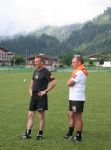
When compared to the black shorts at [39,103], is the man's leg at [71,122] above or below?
below

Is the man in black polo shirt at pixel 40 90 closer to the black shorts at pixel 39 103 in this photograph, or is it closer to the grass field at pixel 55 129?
the black shorts at pixel 39 103

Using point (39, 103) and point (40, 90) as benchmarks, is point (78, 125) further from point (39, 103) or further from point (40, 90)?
point (40, 90)

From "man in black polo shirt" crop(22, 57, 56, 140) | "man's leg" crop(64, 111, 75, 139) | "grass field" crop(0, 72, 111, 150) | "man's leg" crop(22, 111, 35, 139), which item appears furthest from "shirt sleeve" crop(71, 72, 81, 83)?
"grass field" crop(0, 72, 111, 150)

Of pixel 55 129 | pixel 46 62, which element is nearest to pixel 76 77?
pixel 55 129

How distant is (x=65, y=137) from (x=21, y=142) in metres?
1.14

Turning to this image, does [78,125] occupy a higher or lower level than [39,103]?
lower

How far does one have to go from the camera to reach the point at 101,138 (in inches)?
400

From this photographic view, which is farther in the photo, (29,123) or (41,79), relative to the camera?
(29,123)

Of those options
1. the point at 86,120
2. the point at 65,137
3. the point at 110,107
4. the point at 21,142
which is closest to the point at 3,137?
the point at 21,142

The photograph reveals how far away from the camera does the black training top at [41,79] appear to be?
32.6 feet

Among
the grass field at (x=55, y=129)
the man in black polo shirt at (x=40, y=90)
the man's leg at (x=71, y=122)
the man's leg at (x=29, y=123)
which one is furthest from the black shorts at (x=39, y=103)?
the grass field at (x=55, y=129)

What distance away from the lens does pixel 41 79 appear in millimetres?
9930

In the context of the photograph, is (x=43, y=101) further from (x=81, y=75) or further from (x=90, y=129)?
(x=90, y=129)

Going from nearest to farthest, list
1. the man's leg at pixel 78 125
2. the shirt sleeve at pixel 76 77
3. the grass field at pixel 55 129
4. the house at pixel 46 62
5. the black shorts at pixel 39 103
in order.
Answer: the grass field at pixel 55 129, the shirt sleeve at pixel 76 77, the man's leg at pixel 78 125, the black shorts at pixel 39 103, the house at pixel 46 62
